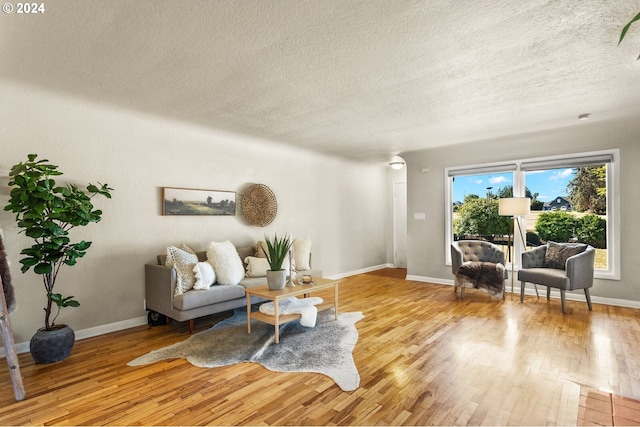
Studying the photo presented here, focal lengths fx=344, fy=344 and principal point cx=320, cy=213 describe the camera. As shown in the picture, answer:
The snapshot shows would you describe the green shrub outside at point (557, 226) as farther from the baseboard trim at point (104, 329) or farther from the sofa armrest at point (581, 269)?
the baseboard trim at point (104, 329)

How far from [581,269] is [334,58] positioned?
409cm

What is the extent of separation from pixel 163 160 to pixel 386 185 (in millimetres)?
5197

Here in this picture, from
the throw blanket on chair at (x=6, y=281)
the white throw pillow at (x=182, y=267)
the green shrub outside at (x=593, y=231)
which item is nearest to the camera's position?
the throw blanket on chair at (x=6, y=281)

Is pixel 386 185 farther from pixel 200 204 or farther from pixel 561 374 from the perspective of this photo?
pixel 561 374

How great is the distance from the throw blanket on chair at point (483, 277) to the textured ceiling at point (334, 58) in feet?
6.90

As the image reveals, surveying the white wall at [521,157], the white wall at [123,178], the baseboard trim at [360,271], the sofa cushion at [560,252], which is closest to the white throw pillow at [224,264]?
the white wall at [123,178]

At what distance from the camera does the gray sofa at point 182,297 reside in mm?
3596

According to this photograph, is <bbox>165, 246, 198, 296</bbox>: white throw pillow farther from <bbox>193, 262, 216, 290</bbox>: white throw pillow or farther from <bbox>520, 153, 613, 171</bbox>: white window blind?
<bbox>520, 153, 613, 171</bbox>: white window blind

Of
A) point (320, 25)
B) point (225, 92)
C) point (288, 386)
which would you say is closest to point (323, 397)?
point (288, 386)

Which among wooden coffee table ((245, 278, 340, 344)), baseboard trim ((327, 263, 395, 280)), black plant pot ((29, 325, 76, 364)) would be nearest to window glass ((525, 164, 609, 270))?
baseboard trim ((327, 263, 395, 280))

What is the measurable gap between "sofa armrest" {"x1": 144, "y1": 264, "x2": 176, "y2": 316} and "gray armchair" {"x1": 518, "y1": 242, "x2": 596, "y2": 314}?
454 centimetres

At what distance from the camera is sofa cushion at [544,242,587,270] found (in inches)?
184

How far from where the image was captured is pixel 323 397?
235 cm

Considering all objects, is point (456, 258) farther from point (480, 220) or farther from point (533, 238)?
point (533, 238)
